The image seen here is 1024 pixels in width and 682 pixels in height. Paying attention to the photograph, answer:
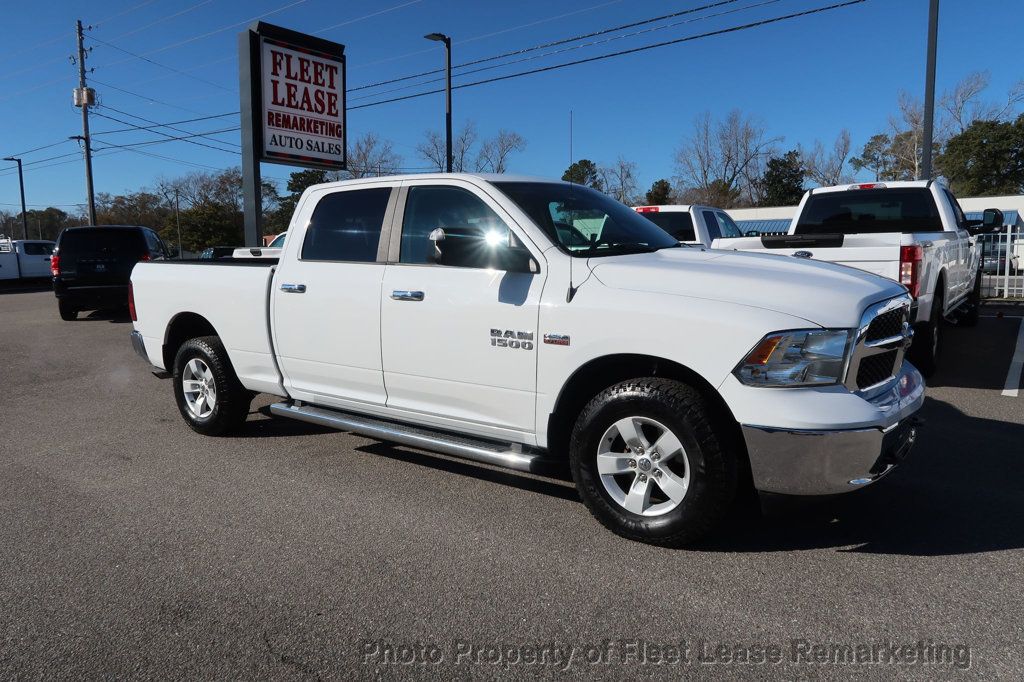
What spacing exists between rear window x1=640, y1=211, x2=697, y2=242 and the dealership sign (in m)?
5.83

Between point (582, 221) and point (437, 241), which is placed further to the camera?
point (582, 221)

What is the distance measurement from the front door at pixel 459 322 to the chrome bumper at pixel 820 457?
1228 millimetres

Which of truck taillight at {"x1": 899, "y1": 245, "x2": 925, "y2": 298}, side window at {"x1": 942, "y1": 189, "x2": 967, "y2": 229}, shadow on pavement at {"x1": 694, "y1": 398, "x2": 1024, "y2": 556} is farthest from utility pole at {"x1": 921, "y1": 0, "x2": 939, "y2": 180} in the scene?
shadow on pavement at {"x1": 694, "y1": 398, "x2": 1024, "y2": 556}

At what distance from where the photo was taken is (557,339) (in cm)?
389

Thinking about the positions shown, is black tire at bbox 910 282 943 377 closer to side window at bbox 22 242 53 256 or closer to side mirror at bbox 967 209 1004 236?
side mirror at bbox 967 209 1004 236

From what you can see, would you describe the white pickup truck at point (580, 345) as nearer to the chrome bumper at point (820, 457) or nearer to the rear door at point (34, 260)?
the chrome bumper at point (820, 457)

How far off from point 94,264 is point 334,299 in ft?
40.2

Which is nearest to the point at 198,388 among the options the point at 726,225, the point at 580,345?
the point at 580,345

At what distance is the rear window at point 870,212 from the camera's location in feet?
29.0

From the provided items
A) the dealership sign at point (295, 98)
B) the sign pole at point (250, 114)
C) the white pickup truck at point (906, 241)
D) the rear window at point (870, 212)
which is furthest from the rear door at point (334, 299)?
the dealership sign at point (295, 98)

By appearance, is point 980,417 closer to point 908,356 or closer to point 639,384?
point 908,356

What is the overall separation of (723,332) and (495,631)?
163 cm

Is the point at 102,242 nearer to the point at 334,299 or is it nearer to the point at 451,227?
the point at 334,299

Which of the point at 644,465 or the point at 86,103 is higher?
the point at 86,103
